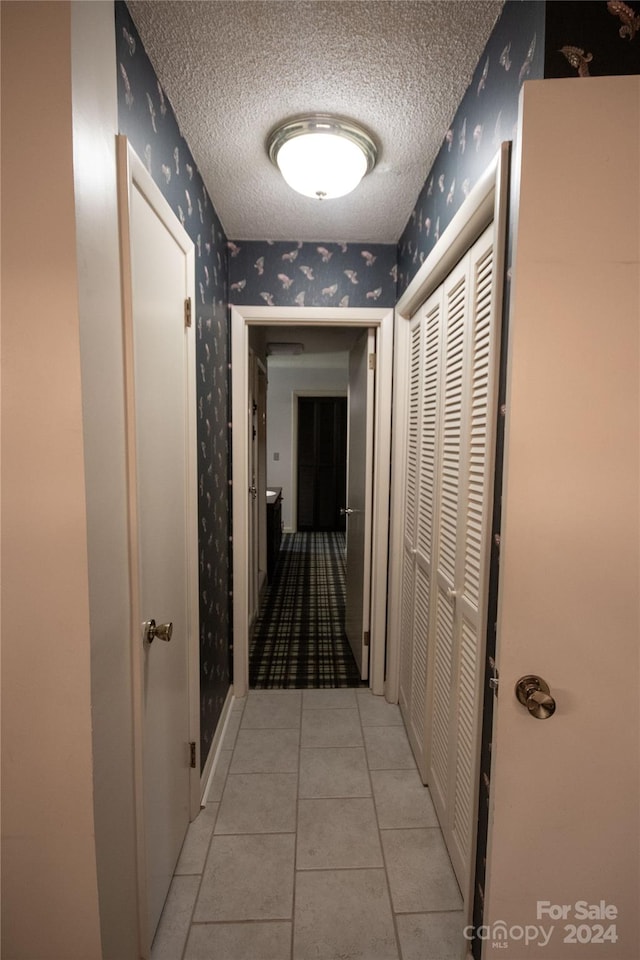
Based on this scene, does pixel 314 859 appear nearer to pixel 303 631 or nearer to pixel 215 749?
pixel 215 749

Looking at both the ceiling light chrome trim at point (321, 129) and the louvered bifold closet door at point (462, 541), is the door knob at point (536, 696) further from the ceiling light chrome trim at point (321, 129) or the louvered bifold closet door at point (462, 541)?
the ceiling light chrome trim at point (321, 129)

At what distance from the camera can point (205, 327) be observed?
5.94 ft

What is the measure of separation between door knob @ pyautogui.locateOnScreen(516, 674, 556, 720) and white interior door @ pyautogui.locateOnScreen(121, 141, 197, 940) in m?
0.85

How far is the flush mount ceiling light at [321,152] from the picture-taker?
4.62ft

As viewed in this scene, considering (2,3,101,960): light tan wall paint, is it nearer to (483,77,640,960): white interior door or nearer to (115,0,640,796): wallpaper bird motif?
(115,0,640,796): wallpaper bird motif

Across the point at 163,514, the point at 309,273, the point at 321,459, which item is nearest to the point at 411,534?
the point at 163,514

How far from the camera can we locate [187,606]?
1.52 meters

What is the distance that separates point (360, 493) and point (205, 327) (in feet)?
4.22

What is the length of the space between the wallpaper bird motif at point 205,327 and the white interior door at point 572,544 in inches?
36.7

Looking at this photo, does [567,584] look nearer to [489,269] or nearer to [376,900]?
[489,269]

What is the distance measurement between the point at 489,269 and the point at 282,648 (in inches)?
103

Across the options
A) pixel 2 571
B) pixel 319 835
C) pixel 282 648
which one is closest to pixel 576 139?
pixel 2 571

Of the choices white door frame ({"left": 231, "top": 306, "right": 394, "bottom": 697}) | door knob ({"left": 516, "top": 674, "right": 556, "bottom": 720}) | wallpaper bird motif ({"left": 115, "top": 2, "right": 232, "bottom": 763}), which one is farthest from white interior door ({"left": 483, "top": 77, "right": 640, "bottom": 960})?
white door frame ({"left": 231, "top": 306, "right": 394, "bottom": 697})

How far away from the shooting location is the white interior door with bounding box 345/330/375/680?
2.47m
